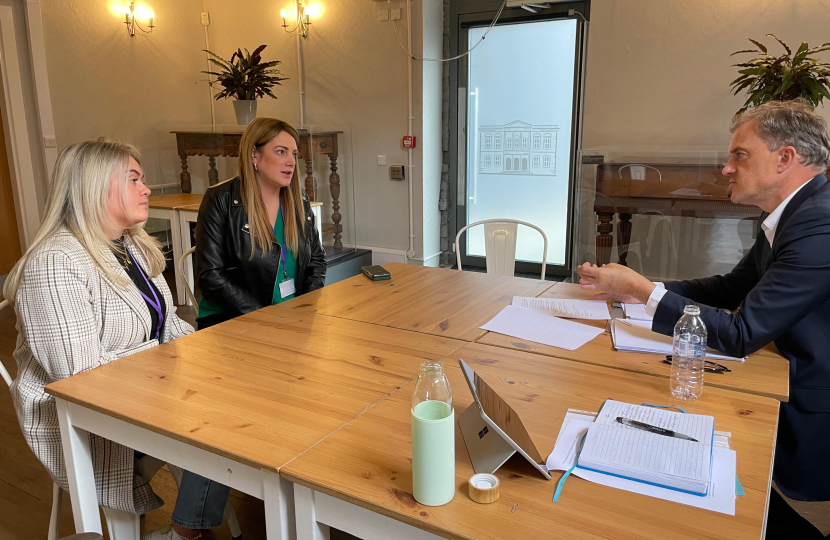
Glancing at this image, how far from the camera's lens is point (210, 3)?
224 inches

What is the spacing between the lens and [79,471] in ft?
4.84

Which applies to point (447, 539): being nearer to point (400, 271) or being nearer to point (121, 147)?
point (121, 147)

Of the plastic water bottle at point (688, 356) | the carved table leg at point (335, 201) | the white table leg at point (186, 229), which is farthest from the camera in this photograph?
the carved table leg at point (335, 201)

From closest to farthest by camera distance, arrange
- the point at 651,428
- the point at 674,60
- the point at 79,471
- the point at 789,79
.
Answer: the point at 651,428, the point at 79,471, the point at 789,79, the point at 674,60

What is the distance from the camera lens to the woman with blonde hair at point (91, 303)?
153 cm

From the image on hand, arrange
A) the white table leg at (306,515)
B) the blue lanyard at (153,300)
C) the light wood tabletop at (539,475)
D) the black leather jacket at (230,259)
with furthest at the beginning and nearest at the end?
the black leather jacket at (230,259)
the blue lanyard at (153,300)
the white table leg at (306,515)
the light wood tabletop at (539,475)

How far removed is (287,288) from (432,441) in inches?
68.4

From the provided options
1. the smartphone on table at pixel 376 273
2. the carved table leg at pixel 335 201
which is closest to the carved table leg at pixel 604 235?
the smartphone on table at pixel 376 273

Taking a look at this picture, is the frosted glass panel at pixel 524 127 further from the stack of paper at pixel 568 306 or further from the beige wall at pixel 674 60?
the stack of paper at pixel 568 306

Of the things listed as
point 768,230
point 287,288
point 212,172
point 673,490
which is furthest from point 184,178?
point 673,490

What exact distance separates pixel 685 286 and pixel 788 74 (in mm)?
1803

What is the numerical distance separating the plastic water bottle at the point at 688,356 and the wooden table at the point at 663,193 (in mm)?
2200

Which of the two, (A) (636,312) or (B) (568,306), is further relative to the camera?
(B) (568,306)

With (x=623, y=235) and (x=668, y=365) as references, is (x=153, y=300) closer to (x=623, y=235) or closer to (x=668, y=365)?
(x=668, y=365)
